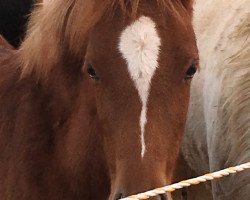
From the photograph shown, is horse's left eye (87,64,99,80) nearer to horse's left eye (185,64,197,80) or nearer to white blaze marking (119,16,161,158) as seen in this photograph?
white blaze marking (119,16,161,158)

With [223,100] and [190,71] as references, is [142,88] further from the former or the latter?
[223,100]

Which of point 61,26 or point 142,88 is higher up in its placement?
point 61,26

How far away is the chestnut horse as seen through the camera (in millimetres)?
1668

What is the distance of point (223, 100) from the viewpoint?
238 centimetres

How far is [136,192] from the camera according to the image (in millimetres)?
1617

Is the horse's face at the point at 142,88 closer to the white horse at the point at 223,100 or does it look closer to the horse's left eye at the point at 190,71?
the horse's left eye at the point at 190,71

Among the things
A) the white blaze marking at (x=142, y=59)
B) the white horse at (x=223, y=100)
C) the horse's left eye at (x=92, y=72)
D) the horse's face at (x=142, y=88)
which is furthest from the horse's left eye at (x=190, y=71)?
the white horse at (x=223, y=100)

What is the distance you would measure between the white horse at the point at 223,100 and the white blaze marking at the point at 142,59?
71 centimetres

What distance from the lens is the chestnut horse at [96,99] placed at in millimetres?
1668

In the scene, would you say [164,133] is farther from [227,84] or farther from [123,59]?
[227,84]

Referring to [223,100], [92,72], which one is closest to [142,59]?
[92,72]

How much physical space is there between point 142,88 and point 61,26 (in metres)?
0.36

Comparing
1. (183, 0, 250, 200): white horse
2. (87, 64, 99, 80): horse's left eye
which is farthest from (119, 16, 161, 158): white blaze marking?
(183, 0, 250, 200): white horse

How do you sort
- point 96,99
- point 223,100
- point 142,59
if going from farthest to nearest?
1. point 223,100
2. point 96,99
3. point 142,59
